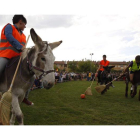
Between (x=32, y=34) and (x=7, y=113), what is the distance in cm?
182

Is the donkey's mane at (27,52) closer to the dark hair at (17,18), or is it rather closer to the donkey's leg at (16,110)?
the dark hair at (17,18)

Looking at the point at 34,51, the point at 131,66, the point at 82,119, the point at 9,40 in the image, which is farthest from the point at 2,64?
the point at 131,66

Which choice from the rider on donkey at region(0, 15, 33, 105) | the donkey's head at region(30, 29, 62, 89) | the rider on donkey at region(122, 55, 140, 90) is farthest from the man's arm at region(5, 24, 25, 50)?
the rider on donkey at region(122, 55, 140, 90)

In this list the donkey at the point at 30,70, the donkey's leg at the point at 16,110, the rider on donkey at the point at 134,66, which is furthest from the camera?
the rider on donkey at the point at 134,66

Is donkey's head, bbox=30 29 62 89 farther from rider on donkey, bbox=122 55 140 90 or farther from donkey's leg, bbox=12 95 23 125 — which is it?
rider on donkey, bbox=122 55 140 90

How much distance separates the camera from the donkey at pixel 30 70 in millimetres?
3369

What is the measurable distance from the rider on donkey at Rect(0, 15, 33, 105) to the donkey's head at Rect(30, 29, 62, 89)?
50 cm

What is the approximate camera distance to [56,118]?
18.0ft

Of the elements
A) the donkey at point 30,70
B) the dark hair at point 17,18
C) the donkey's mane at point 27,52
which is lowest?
the donkey at point 30,70

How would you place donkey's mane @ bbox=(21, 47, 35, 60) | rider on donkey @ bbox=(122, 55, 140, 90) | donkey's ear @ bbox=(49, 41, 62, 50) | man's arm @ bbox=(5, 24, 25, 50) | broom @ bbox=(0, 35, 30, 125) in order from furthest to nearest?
rider on donkey @ bbox=(122, 55, 140, 90)
donkey's ear @ bbox=(49, 41, 62, 50)
donkey's mane @ bbox=(21, 47, 35, 60)
man's arm @ bbox=(5, 24, 25, 50)
broom @ bbox=(0, 35, 30, 125)

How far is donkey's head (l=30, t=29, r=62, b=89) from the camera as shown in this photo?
129 inches

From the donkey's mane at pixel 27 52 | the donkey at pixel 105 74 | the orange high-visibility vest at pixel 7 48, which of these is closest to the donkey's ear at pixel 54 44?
the donkey's mane at pixel 27 52

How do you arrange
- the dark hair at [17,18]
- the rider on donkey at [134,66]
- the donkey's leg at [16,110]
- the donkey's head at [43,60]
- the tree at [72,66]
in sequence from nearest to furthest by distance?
1. the donkey's head at [43,60]
2. the donkey's leg at [16,110]
3. the dark hair at [17,18]
4. the rider on donkey at [134,66]
5. the tree at [72,66]

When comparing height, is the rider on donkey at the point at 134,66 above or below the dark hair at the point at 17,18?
below
